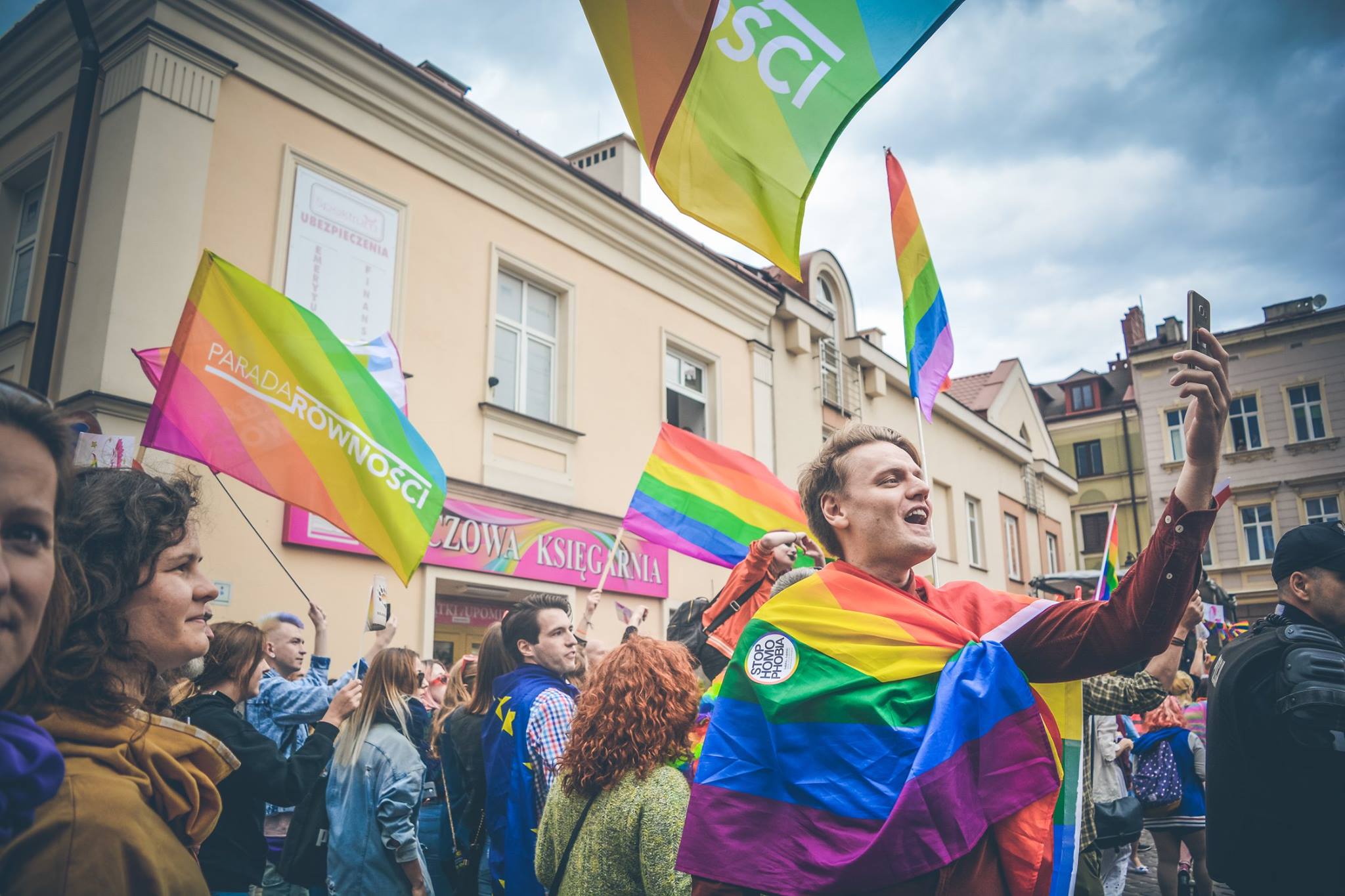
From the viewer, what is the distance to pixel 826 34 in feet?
9.23

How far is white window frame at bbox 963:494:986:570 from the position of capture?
73.8ft

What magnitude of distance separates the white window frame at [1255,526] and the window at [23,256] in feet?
107

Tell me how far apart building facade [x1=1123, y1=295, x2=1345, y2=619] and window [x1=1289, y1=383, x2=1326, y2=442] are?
0.02m

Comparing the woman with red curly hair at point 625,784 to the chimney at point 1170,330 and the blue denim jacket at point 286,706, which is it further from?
the chimney at point 1170,330

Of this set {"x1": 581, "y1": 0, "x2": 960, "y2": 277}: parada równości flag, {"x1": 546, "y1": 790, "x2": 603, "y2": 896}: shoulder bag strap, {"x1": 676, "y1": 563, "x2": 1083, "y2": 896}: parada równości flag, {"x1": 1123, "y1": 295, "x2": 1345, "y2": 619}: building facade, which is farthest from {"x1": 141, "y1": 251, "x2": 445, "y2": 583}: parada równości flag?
{"x1": 1123, "y1": 295, "x2": 1345, "y2": 619}: building facade

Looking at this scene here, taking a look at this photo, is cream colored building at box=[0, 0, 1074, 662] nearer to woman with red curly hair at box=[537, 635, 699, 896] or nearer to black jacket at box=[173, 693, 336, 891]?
black jacket at box=[173, 693, 336, 891]

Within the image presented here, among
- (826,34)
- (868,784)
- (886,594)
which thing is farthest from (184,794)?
(826,34)

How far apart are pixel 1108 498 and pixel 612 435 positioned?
30.0 m

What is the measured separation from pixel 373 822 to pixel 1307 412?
34041mm

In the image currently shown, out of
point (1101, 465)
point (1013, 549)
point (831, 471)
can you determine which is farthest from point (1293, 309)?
point (831, 471)

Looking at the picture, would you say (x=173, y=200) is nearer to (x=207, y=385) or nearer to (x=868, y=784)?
(x=207, y=385)

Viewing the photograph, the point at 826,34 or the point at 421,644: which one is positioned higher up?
the point at 826,34

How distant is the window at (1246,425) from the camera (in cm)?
3102

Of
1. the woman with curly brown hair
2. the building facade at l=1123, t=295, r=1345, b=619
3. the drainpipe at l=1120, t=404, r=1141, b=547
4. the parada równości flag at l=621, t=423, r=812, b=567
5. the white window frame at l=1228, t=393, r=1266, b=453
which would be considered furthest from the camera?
the drainpipe at l=1120, t=404, r=1141, b=547
